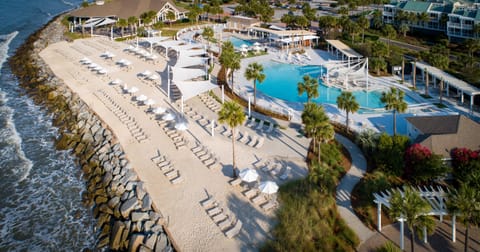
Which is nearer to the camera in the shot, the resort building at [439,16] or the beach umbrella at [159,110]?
the beach umbrella at [159,110]

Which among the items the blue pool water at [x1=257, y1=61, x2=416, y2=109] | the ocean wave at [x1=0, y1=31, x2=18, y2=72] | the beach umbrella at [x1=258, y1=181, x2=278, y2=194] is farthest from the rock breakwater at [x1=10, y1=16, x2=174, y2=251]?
the ocean wave at [x1=0, y1=31, x2=18, y2=72]

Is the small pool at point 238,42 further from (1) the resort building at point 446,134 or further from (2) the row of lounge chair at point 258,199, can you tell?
(2) the row of lounge chair at point 258,199

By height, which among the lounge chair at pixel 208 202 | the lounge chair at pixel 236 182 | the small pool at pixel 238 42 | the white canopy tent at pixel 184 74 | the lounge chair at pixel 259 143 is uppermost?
the small pool at pixel 238 42

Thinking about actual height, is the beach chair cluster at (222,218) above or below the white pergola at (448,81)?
below

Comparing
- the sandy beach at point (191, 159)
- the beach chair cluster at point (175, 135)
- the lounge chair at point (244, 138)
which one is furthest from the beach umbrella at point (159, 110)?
the lounge chair at point (244, 138)

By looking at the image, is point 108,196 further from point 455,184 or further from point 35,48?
point 35,48

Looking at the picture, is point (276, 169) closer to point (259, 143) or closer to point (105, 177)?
point (259, 143)

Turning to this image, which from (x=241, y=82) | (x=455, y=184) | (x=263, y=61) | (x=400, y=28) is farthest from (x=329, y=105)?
(x=400, y=28)
